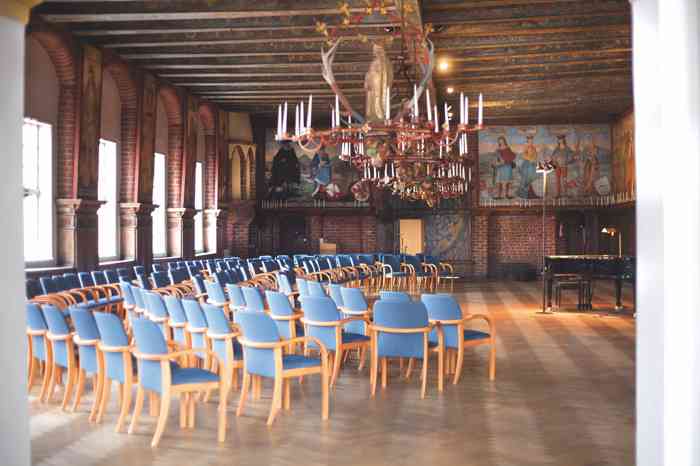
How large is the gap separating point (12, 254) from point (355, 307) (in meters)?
5.13

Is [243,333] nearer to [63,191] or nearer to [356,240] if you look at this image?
[63,191]

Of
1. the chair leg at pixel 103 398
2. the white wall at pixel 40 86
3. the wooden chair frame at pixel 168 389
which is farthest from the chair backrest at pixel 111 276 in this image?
the wooden chair frame at pixel 168 389

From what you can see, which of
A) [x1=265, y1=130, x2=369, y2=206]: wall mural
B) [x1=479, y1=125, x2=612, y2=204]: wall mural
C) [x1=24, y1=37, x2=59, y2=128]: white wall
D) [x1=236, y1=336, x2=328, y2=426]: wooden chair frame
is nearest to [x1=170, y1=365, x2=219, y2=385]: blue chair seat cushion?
[x1=236, y1=336, x2=328, y2=426]: wooden chair frame

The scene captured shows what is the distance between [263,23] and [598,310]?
800cm

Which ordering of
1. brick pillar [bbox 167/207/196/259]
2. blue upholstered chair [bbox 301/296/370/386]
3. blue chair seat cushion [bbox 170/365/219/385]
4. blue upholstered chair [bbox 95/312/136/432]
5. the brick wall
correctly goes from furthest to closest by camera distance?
1. the brick wall
2. brick pillar [bbox 167/207/196/259]
3. blue upholstered chair [bbox 301/296/370/386]
4. blue upholstered chair [bbox 95/312/136/432]
5. blue chair seat cushion [bbox 170/365/219/385]

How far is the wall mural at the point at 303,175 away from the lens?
2317 cm

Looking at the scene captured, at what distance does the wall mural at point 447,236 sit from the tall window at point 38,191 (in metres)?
12.8

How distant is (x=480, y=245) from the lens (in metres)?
23.0

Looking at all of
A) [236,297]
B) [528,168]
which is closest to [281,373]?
A: [236,297]

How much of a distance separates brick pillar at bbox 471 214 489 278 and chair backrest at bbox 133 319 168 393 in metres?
18.5

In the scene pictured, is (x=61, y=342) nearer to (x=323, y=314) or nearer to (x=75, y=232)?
(x=323, y=314)

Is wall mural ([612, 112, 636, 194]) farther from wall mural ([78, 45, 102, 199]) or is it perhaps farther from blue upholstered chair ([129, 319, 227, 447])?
blue upholstered chair ([129, 319, 227, 447])

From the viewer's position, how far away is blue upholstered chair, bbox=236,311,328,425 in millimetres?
5535

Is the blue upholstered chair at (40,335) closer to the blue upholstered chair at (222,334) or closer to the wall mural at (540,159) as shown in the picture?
the blue upholstered chair at (222,334)
